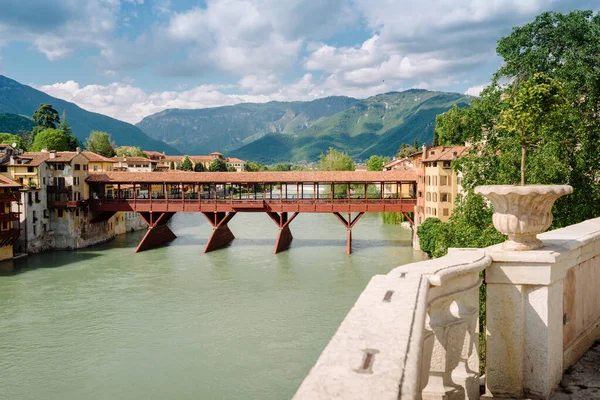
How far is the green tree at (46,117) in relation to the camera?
83188mm

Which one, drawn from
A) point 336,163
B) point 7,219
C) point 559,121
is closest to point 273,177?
point 7,219

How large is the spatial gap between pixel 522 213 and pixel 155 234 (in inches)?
1600

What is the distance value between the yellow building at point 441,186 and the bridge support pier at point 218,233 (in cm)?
1647

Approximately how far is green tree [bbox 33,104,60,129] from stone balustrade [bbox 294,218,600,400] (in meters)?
90.5

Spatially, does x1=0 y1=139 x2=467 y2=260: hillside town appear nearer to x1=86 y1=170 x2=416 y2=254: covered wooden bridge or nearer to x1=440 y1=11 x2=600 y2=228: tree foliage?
x1=86 y1=170 x2=416 y2=254: covered wooden bridge

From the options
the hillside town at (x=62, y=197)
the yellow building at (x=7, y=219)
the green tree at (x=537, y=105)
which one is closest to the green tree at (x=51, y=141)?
the hillside town at (x=62, y=197)

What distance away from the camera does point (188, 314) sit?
77.9 ft

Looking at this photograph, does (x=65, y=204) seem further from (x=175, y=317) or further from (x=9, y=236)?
(x=175, y=317)

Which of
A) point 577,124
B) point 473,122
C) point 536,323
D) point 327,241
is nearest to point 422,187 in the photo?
point 327,241

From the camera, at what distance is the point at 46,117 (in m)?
Answer: 84.6

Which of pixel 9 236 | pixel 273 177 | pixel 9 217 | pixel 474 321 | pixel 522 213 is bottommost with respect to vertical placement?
pixel 9 236

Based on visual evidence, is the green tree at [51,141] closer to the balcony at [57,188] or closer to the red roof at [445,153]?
the balcony at [57,188]

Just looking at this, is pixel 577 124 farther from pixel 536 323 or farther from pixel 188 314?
pixel 188 314

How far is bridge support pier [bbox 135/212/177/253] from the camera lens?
41.4m
